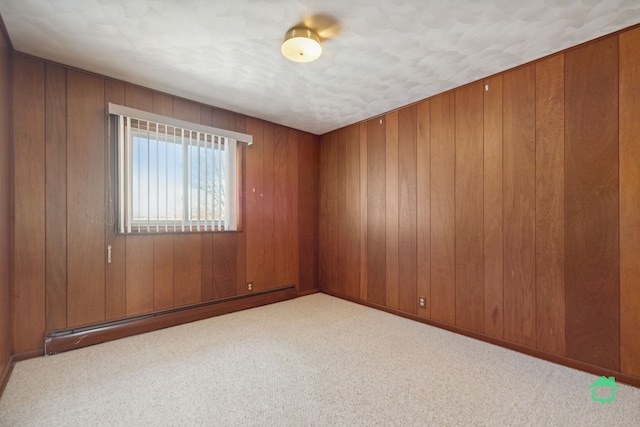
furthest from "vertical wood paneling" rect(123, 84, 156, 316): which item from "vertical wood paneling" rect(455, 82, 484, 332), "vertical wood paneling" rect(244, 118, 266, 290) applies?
"vertical wood paneling" rect(455, 82, 484, 332)

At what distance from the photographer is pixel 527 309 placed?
2281 millimetres

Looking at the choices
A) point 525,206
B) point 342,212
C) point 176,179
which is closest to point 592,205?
point 525,206

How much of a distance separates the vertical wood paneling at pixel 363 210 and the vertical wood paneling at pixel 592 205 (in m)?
1.98

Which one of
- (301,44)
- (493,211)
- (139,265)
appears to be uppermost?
(301,44)

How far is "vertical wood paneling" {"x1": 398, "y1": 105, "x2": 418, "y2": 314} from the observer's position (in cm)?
308

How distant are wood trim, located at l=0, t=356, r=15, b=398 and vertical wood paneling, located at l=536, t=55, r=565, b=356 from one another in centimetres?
379

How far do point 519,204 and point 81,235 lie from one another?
376 centimetres

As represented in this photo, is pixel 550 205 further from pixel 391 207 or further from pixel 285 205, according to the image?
pixel 285 205

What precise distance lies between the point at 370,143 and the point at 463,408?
2.82m

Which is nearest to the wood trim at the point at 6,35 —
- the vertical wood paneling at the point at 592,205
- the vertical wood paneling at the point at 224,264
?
the vertical wood paneling at the point at 224,264

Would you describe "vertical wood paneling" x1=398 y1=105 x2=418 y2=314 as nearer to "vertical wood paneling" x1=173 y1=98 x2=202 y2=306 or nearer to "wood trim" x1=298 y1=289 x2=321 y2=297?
"wood trim" x1=298 y1=289 x2=321 y2=297

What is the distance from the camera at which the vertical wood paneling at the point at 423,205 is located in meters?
2.95

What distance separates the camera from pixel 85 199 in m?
2.42

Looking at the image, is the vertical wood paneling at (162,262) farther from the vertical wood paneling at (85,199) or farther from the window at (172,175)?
the vertical wood paneling at (85,199)
